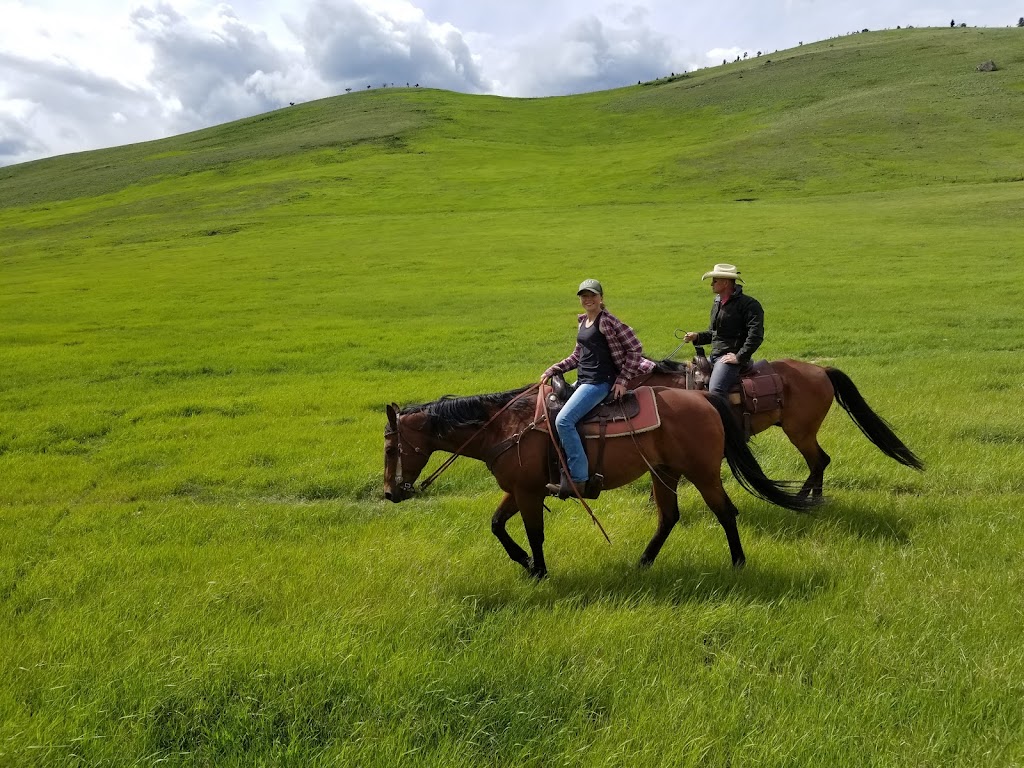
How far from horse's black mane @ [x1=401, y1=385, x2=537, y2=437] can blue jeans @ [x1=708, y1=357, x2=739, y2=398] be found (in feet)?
8.03

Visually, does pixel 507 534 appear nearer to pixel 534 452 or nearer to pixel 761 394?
pixel 534 452

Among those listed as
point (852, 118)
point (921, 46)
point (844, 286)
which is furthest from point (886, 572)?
point (921, 46)

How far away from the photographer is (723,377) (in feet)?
23.7

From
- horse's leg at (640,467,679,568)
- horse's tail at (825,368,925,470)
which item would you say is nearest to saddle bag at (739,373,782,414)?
horse's tail at (825,368,925,470)

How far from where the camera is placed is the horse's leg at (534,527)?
561 centimetres

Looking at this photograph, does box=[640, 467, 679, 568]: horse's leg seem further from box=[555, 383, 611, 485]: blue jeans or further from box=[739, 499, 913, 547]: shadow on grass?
box=[739, 499, 913, 547]: shadow on grass

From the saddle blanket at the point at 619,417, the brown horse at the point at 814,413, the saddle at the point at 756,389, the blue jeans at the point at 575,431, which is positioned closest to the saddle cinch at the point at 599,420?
the saddle blanket at the point at 619,417

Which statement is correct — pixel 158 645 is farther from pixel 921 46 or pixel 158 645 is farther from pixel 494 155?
pixel 921 46

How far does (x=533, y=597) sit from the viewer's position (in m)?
5.20

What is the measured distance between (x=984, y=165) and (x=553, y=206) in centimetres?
3628

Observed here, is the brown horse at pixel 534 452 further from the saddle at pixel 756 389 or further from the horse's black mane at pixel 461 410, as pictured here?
the saddle at pixel 756 389

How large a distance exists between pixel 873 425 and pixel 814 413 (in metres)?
0.65

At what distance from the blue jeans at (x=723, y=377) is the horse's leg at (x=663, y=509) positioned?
169 centimetres

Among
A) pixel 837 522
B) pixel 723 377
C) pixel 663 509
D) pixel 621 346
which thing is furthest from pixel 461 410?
pixel 837 522
